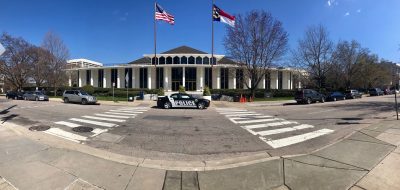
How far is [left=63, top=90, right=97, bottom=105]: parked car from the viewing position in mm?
28266

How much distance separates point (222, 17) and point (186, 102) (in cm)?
1729

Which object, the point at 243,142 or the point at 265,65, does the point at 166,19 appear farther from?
the point at 243,142

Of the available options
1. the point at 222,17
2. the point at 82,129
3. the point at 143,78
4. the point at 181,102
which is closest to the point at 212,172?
the point at 82,129

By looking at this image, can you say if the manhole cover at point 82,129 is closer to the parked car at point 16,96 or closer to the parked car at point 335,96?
the parked car at point 335,96

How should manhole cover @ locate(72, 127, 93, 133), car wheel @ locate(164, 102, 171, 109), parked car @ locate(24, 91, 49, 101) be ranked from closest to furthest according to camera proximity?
manhole cover @ locate(72, 127, 93, 133) → car wheel @ locate(164, 102, 171, 109) → parked car @ locate(24, 91, 49, 101)

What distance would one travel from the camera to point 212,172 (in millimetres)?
5750

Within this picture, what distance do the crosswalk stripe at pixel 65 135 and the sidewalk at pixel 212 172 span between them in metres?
1.91

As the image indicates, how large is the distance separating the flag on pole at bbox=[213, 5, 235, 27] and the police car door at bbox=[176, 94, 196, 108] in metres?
16.6

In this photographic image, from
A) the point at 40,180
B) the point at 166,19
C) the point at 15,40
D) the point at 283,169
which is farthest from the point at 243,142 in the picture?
the point at 15,40

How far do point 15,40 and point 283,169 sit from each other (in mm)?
Result: 63100

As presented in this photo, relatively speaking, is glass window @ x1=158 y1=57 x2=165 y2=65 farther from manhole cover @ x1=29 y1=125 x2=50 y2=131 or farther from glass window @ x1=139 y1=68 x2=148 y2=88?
manhole cover @ x1=29 y1=125 x2=50 y2=131

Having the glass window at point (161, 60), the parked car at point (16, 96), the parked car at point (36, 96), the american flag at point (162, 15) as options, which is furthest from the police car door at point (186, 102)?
the glass window at point (161, 60)

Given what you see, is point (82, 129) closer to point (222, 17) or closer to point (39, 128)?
point (39, 128)

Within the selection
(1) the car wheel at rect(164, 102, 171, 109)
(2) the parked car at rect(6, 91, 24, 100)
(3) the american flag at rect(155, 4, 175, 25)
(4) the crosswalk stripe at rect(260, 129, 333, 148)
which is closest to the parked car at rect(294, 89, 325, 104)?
(1) the car wheel at rect(164, 102, 171, 109)
